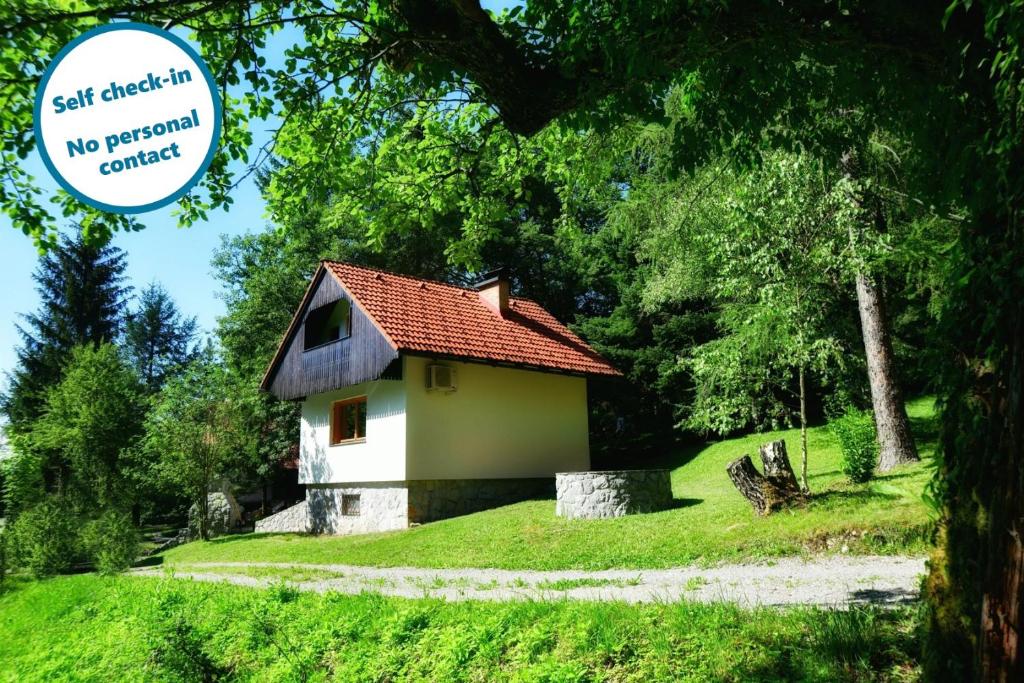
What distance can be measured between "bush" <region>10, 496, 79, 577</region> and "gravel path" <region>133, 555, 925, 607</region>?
6.81 m

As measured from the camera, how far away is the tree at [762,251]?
11492mm

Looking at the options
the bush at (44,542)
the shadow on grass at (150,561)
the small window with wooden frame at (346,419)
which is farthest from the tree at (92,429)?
the small window with wooden frame at (346,419)

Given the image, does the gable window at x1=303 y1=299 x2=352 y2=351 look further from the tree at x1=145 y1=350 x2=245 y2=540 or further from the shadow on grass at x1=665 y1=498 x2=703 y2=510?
the shadow on grass at x1=665 y1=498 x2=703 y2=510

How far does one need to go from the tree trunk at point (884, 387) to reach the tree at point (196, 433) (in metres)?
17.4

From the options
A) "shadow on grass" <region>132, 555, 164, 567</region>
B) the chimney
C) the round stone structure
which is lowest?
"shadow on grass" <region>132, 555, 164, 567</region>

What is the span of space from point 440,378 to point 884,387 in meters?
9.52

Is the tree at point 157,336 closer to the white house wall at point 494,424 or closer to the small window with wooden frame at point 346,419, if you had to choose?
the small window with wooden frame at point 346,419

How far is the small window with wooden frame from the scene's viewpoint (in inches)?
719

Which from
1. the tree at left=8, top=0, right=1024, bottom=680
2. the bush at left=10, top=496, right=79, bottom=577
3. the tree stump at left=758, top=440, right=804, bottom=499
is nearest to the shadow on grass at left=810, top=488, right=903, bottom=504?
the tree stump at left=758, top=440, right=804, bottom=499

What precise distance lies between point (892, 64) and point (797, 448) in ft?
51.3

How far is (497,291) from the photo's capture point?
65.7 feet

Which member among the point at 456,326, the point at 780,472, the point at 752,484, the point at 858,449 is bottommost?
the point at 752,484

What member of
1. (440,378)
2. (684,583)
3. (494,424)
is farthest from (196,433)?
(684,583)

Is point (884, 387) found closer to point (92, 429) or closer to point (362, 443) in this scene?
point (362, 443)
